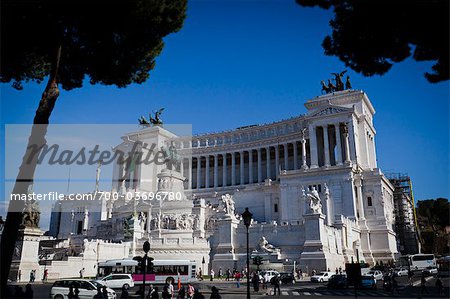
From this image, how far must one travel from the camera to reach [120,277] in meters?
27.4

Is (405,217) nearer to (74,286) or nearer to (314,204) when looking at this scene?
(314,204)

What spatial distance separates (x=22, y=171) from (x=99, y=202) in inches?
1883

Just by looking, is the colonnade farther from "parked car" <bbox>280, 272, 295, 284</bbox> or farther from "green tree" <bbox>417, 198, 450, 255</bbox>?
"parked car" <bbox>280, 272, 295, 284</bbox>

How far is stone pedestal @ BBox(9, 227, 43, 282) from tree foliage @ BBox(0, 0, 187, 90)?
12632 mm

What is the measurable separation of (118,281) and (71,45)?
54.6ft

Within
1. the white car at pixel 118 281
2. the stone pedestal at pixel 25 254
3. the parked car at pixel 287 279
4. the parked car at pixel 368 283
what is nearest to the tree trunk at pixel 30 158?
the stone pedestal at pixel 25 254

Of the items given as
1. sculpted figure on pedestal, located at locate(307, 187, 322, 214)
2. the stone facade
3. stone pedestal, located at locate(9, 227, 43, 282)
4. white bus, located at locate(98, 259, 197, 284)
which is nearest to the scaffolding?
the stone facade

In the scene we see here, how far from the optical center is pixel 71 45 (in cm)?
1725

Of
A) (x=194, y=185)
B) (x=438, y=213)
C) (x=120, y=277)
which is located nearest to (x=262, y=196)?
(x=194, y=185)

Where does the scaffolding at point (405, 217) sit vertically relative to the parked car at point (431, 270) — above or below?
above

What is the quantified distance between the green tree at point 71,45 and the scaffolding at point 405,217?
52.1 metres

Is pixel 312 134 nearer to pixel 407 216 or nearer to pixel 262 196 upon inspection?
pixel 262 196

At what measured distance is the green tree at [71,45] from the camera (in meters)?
14.8

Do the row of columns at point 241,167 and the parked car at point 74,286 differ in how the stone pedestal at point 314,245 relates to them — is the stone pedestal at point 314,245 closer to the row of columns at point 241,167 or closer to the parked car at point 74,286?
the parked car at point 74,286
